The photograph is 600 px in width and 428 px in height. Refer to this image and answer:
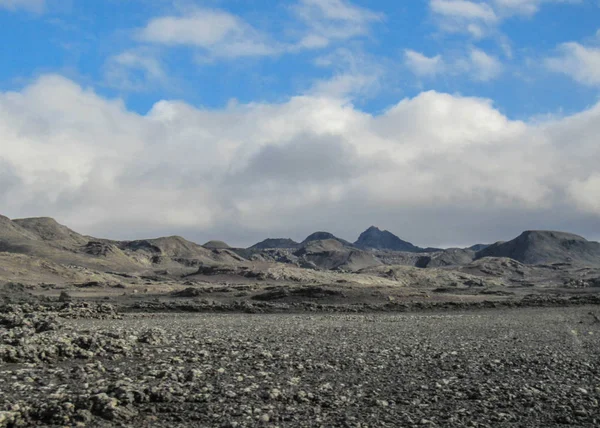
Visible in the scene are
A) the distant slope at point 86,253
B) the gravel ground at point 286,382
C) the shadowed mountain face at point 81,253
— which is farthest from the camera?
the distant slope at point 86,253

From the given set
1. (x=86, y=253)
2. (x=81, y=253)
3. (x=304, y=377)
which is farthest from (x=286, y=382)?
(x=86, y=253)

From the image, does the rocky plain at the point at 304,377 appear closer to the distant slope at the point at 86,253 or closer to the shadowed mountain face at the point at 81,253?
the shadowed mountain face at the point at 81,253

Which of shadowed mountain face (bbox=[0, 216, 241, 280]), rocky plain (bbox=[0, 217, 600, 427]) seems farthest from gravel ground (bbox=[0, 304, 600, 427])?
shadowed mountain face (bbox=[0, 216, 241, 280])

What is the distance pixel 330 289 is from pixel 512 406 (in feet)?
156

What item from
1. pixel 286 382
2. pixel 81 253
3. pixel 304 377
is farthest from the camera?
pixel 81 253

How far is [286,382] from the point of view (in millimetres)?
13969

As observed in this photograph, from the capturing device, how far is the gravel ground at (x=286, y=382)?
1103cm

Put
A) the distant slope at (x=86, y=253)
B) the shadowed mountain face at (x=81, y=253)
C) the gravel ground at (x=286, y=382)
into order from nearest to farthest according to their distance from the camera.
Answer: the gravel ground at (x=286, y=382)
the shadowed mountain face at (x=81, y=253)
the distant slope at (x=86, y=253)

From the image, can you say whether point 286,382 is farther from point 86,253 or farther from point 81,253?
point 86,253

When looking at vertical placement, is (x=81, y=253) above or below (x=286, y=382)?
above

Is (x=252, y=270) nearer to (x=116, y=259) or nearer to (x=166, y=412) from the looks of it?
(x=116, y=259)

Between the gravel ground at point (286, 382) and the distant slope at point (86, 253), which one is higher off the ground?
the distant slope at point (86, 253)

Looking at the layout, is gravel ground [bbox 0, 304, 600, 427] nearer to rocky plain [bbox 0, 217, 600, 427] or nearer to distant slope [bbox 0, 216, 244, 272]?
rocky plain [bbox 0, 217, 600, 427]

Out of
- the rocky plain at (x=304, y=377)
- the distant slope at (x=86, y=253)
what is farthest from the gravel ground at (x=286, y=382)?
the distant slope at (x=86, y=253)
